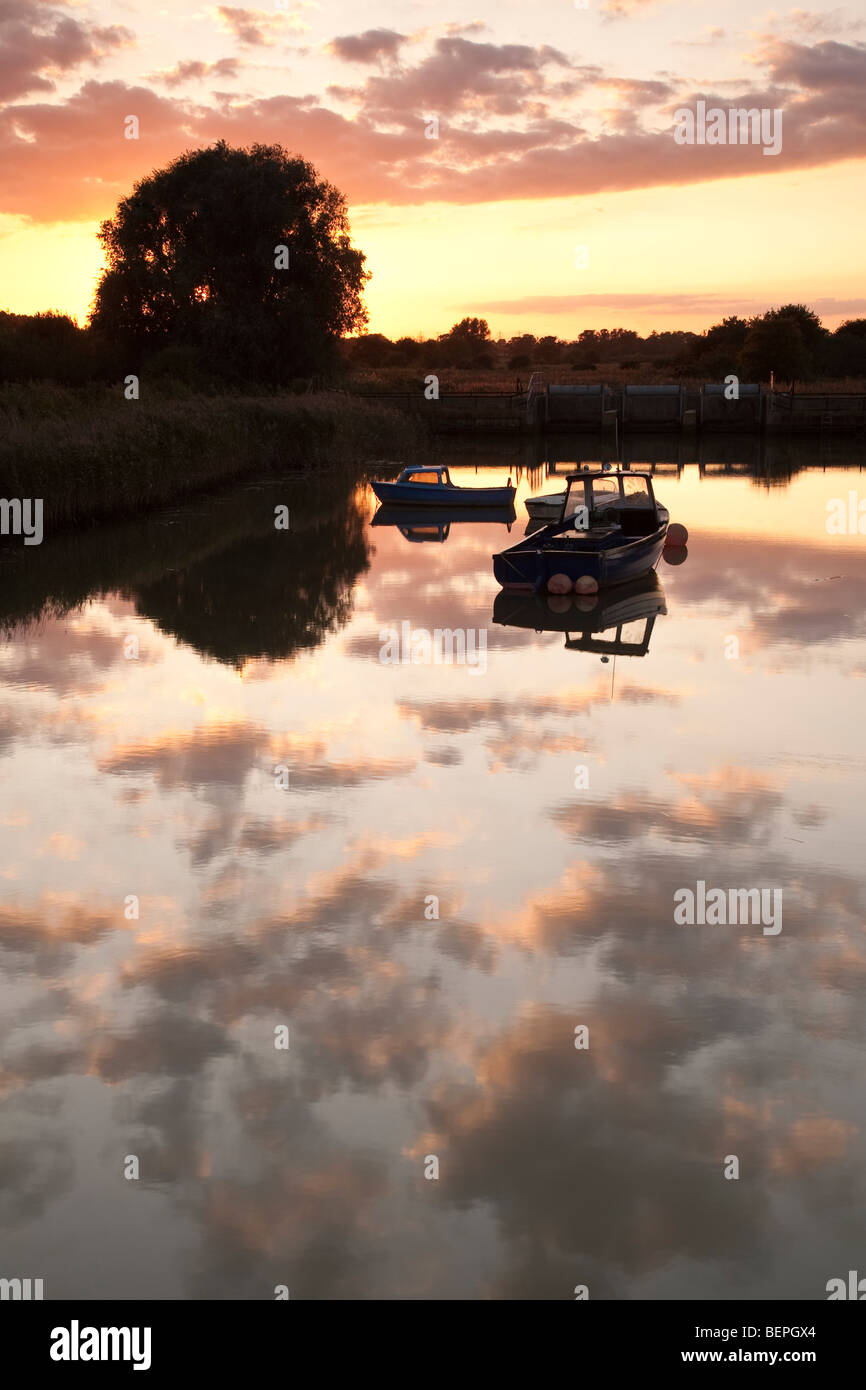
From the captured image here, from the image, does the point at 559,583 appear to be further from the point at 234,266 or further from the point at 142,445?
the point at 234,266

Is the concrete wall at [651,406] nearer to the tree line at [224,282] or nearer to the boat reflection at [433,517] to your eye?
the tree line at [224,282]

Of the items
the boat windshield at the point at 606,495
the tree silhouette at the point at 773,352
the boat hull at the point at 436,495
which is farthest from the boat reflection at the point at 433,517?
the tree silhouette at the point at 773,352

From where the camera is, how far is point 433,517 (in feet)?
127

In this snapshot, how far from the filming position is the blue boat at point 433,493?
3906 cm

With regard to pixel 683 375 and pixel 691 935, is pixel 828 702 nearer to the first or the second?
pixel 691 935

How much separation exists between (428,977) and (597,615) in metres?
14.2

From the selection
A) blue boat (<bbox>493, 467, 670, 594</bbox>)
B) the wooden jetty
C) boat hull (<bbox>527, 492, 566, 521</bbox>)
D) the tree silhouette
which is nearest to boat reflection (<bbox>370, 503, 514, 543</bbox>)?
boat hull (<bbox>527, 492, 566, 521</bbox>)

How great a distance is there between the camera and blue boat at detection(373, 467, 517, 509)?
128 feet

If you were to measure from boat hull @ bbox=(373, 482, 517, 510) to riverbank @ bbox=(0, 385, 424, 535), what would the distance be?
5.56 metres

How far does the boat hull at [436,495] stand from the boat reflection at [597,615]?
1421 centimetres

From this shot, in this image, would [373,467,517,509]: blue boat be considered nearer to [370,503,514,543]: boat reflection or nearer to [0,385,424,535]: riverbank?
[370,503,514,543]: boat reflection

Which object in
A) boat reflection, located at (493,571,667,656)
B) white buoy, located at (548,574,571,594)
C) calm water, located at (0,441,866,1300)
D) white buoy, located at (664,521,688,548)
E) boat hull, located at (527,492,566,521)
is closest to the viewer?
calm water, located at (0,441,866,1300)

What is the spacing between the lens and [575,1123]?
692 cm
